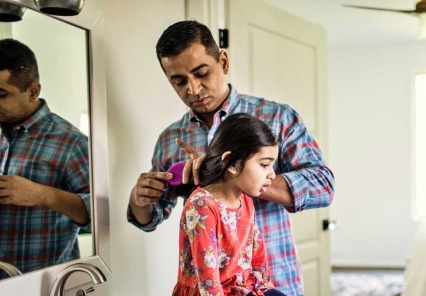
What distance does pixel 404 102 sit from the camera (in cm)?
472

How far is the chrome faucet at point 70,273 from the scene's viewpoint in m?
1.16

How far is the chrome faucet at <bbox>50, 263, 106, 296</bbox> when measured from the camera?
116cm

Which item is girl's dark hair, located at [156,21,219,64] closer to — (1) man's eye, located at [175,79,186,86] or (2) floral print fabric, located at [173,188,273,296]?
(1) man's eye, located at [175,79,186,86]

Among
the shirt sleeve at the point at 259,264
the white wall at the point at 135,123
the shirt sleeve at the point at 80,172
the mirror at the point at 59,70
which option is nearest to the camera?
the shirt sleeve at the point at 259,264

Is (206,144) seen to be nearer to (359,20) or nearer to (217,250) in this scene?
(217,250)

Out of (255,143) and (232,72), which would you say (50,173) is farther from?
(232,72)

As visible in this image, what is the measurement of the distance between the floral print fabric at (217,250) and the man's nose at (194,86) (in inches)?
9.8

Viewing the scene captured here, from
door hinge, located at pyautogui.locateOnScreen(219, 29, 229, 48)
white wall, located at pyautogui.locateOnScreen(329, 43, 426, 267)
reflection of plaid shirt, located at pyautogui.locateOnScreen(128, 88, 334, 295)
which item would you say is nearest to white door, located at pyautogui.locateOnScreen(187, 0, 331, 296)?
door hinge, located at pyautogui.locateOnScreen(219, 29, 229, 48)

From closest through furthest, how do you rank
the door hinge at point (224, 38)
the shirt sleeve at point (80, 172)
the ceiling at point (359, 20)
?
the shirt sleeve at point (80, 172) < the door hinge at point (224, 38) < the ceiling at point (359, 20)

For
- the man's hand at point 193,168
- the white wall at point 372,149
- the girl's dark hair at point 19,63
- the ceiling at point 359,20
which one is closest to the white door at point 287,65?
the girl's dark hair at point 19,63

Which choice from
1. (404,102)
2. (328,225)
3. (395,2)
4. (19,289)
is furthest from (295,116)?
(404,102)

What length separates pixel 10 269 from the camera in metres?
1.09

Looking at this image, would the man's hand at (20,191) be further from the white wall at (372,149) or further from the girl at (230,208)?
the white wall at (372,149)

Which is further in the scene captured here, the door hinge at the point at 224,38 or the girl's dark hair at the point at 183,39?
the door hinge at the point at 224,38
